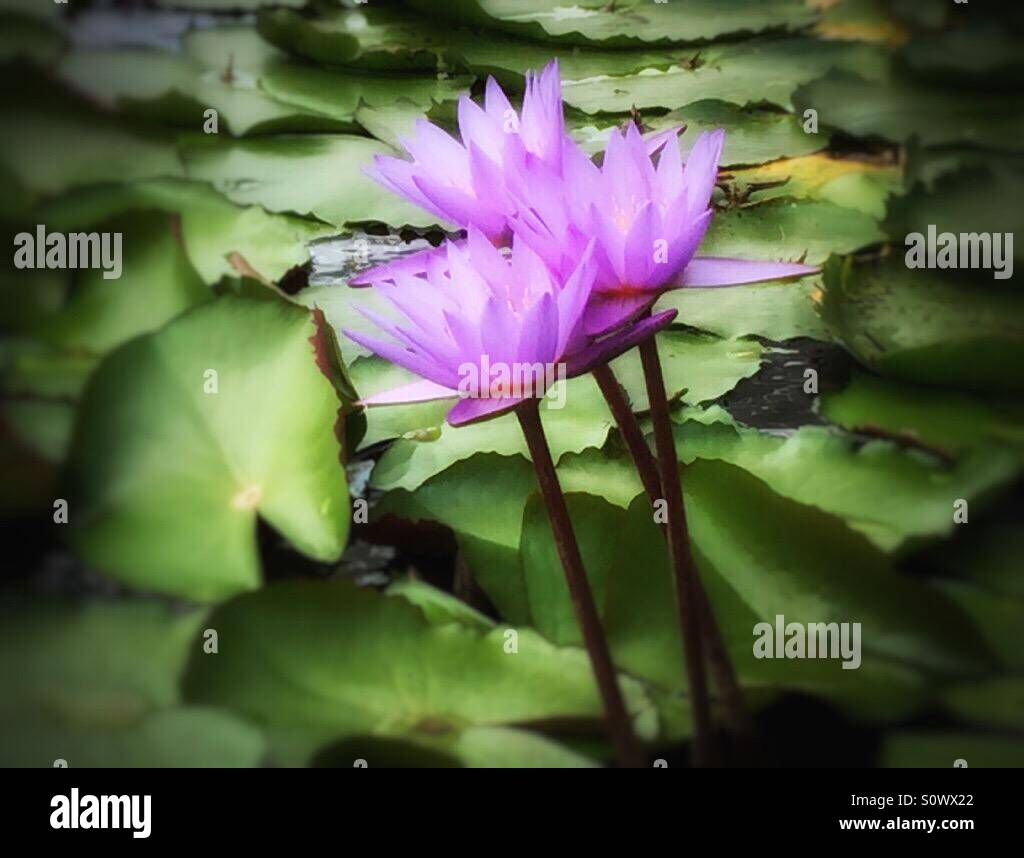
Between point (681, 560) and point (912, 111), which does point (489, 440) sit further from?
point (912, 111)

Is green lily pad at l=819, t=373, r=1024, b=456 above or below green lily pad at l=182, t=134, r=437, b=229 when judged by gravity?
below

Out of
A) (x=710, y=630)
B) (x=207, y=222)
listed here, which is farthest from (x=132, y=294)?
(x=710, y=630)

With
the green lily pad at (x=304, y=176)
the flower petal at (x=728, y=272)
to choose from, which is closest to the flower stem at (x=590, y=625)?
the flower petal at (x=728, y=272)

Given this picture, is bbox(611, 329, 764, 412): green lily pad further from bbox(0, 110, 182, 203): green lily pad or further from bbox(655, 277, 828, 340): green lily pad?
bbox(0, 110, 182, 203): green lily pad

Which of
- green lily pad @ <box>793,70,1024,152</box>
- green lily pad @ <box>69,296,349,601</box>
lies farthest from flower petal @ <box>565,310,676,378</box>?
green lily pad @ <box>793,70,1024,152</box>

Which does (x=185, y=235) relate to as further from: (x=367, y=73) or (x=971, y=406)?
(x=971, y=406)
